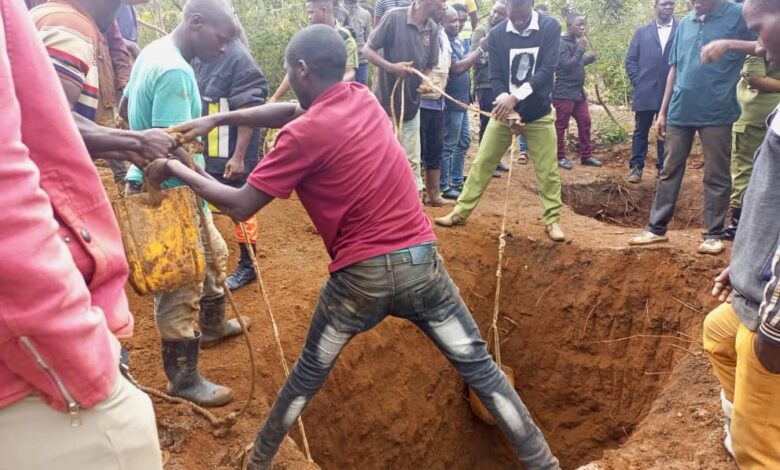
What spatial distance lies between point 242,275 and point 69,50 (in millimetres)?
2458

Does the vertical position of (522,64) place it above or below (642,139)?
above

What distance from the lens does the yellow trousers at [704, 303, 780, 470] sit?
2361 millimetres

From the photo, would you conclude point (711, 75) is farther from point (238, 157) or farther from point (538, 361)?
point (238, 157)

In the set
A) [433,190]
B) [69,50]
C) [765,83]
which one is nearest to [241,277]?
[69,50]

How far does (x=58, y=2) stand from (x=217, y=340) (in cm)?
208

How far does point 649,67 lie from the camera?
6.97 m

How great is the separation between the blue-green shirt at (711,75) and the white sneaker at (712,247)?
937mm

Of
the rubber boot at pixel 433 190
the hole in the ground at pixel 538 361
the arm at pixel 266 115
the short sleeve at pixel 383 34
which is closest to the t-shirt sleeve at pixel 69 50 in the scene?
the arm at pixel 266 115

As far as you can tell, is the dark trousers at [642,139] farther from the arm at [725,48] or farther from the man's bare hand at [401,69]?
the man's bare hand at [401,69]

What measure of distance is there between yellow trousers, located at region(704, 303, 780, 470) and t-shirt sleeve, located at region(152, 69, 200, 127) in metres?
2.61

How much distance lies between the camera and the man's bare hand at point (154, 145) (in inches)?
93.5

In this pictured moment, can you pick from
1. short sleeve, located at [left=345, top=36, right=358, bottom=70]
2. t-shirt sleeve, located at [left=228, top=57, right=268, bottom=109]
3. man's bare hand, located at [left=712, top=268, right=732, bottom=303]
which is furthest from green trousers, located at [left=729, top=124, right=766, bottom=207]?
t-shirt sleeve, located at [left=228, top=57, right=268, bottom=109]

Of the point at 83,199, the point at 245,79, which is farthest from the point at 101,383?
the point at 245,79

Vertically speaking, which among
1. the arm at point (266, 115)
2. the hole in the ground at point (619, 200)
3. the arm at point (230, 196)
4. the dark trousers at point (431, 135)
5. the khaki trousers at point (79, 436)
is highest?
the arm at point (266, 115)
